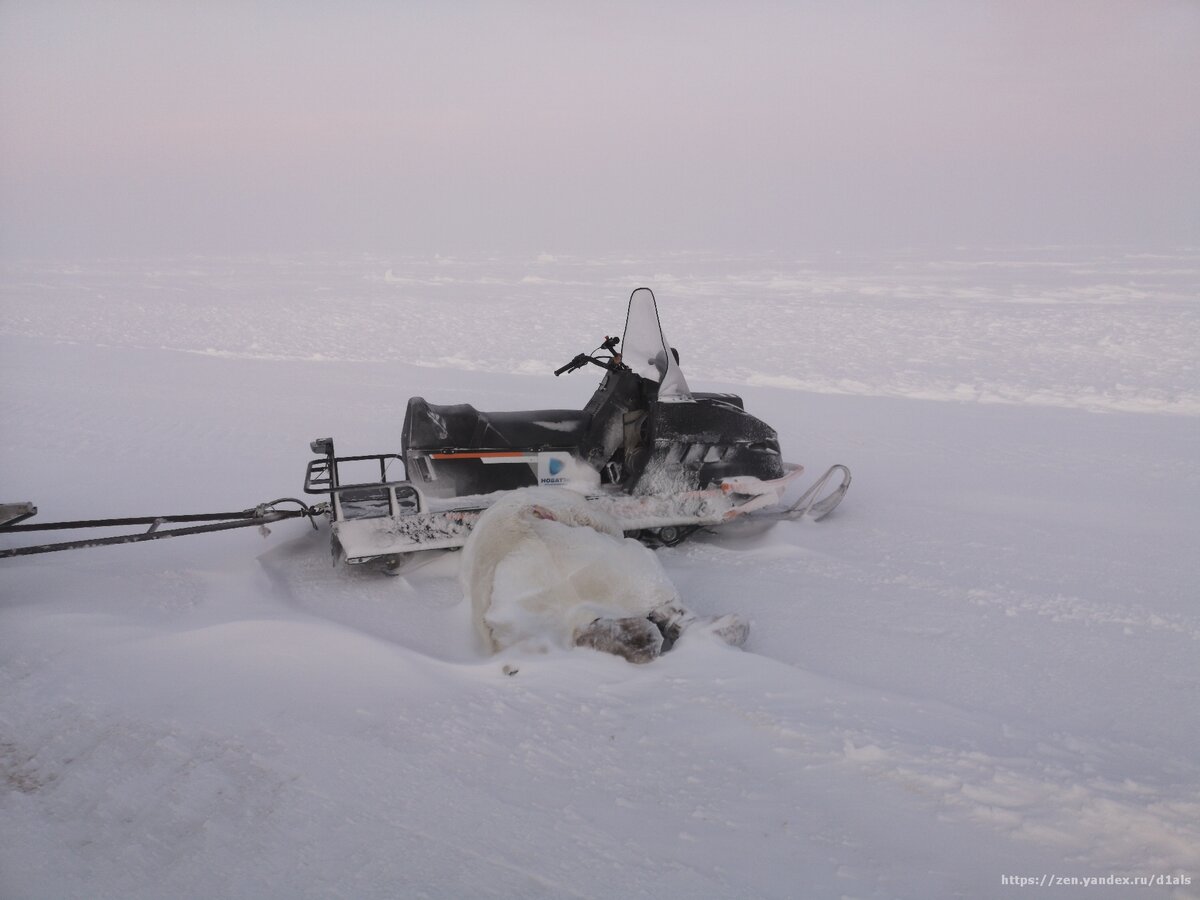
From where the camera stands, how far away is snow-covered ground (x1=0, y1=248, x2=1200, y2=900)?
276cm

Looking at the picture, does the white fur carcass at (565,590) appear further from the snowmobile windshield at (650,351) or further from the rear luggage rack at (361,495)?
the snowmobile windshield at (650,351)

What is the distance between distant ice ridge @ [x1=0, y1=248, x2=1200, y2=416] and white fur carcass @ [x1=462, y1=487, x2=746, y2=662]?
708 cm

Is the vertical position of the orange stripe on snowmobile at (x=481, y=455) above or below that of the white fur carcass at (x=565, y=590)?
above

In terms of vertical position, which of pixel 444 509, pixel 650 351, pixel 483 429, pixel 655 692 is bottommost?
pixel 655 692

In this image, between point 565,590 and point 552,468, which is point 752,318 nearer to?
point 552,468

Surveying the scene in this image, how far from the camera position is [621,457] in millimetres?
6082

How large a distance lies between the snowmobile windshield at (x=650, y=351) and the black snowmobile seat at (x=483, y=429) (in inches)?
20.4

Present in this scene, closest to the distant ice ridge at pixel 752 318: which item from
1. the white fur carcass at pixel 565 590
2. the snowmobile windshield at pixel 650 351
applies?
the snowmobile windshield at pixel 650 351

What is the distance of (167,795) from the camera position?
9.83ft

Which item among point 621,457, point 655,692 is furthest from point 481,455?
point 655,692

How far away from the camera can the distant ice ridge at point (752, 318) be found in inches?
461

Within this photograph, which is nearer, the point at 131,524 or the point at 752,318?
the point at 131,524

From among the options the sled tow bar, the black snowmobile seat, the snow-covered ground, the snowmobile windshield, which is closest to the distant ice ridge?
the snow-covered ground

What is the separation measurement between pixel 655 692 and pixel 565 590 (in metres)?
0.80
